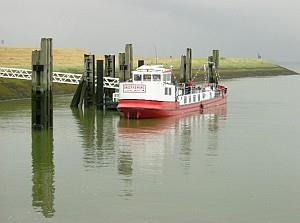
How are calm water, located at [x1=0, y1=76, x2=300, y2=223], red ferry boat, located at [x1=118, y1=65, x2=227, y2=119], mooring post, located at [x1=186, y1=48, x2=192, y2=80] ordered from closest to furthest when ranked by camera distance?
calm water, located at [x1=0, y1=76, x2=300, y2=223]
red ferry boat, located at [x1=118, y1=65, x2=227, y2=119]
mooring post, located at [x1=186, y1=48, x2=192, y2=80]

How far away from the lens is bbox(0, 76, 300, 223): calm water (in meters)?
21.1

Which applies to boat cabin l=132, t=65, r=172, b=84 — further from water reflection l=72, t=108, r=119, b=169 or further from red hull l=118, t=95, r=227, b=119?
water reflection l=72, t=108, r=119, b=169

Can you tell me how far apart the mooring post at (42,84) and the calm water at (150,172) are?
A: 108 cm

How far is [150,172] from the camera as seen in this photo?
90.6 feet

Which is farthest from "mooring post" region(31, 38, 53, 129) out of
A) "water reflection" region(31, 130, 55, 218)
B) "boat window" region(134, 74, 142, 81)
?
"boat window" region(134, 74, 142, 81)

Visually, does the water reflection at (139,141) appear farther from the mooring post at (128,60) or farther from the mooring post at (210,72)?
the mooring post at (210,72)

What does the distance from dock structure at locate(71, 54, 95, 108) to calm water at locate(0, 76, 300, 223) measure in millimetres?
11674

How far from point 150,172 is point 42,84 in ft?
42.9

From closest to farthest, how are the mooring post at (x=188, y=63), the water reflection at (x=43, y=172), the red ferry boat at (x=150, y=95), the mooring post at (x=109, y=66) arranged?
the water reflection at (x=43, y=172) < the red ferry boat at (x=150, y=95) < the mooring post at (x=109, y=66) < the mooring post at (x=188, y=63)

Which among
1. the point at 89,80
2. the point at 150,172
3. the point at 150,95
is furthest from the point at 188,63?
the point at 150,172

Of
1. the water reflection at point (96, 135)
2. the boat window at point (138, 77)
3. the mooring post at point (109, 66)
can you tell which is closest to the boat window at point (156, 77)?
the boat window at point (138, 77)

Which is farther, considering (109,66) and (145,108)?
(109,66)

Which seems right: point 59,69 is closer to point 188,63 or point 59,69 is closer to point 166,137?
point 188,63

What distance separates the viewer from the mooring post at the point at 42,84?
37844mm
